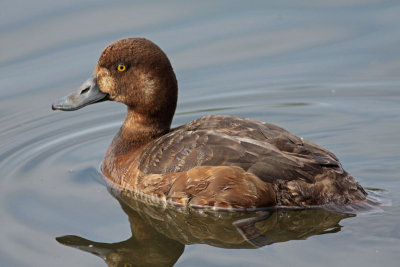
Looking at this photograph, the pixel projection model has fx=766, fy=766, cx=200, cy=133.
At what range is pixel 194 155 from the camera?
6.79 meters

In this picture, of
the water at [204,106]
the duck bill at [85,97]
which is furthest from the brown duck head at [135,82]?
the water at [204,106]

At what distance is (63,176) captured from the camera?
7.75 metres

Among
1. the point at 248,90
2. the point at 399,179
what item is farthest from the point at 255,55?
the point at 399,179

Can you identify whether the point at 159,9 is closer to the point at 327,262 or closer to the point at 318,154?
the point at 318,154

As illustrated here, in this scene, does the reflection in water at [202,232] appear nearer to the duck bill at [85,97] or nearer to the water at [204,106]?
the water at [204,106]

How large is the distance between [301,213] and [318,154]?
1.83 feet

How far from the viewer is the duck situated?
21.5ft

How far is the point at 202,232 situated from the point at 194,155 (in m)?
0.69

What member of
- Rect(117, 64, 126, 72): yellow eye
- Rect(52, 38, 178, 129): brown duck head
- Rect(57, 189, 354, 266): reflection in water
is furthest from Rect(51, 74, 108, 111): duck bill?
Rect(57, 189, 354, 266): reflection in water

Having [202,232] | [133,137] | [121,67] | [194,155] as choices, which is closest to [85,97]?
[121,67]

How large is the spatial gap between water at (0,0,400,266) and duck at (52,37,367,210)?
0.21 meters

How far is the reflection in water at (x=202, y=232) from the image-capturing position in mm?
6254

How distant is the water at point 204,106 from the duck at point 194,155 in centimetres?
21

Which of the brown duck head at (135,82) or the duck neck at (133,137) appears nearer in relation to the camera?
the brown duck head at (135,82)
